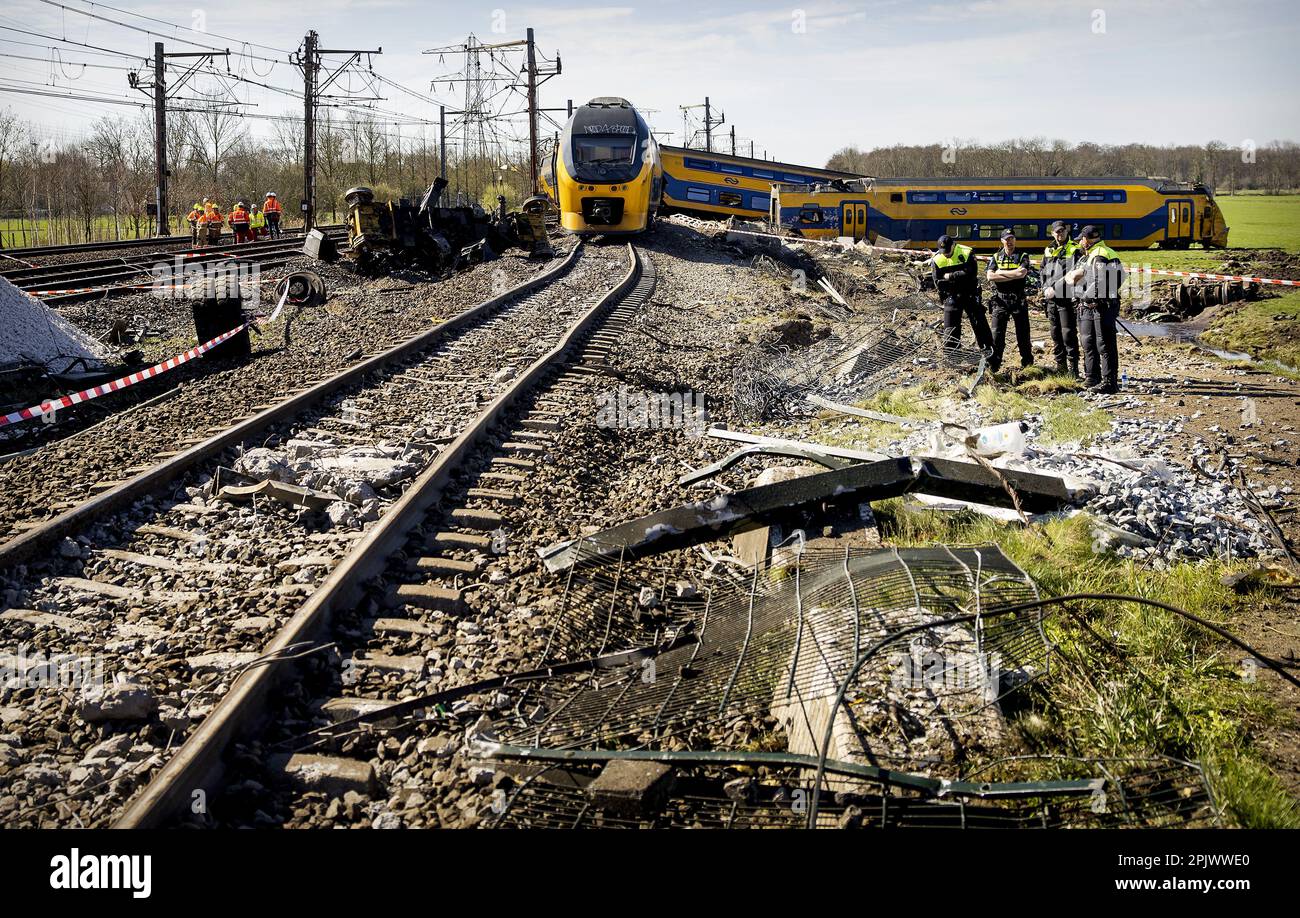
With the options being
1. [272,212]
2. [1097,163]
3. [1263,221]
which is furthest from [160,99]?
[1097,163]

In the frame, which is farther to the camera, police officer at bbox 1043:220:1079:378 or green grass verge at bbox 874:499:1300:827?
Answer: police officer at bbox 1043:220:1079:378

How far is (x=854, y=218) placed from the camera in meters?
Answer: 32.2

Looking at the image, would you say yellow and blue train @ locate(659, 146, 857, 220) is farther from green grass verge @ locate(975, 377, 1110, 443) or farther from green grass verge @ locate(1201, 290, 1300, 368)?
green grass verge @ locate(975, 377, 1110, 443)

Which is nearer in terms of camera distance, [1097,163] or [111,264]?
[111,264]

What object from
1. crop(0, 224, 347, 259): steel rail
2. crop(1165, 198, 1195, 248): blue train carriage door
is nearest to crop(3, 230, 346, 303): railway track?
crop(0, 224, 347, 259): steel rail

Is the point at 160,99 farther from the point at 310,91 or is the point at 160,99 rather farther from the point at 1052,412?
the point at 1052,412

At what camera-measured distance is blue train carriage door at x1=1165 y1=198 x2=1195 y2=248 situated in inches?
1289

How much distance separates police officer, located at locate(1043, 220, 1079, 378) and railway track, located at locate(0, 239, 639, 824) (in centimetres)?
668

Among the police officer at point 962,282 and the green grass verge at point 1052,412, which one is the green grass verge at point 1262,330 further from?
the green grass verge at point 1052,412

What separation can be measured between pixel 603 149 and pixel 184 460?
18.8 m

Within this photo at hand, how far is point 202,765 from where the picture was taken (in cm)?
319

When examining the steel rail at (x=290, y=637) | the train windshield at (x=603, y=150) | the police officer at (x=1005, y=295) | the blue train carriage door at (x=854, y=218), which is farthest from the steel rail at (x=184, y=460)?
the blue train carriage door at (x=854, y=218)
